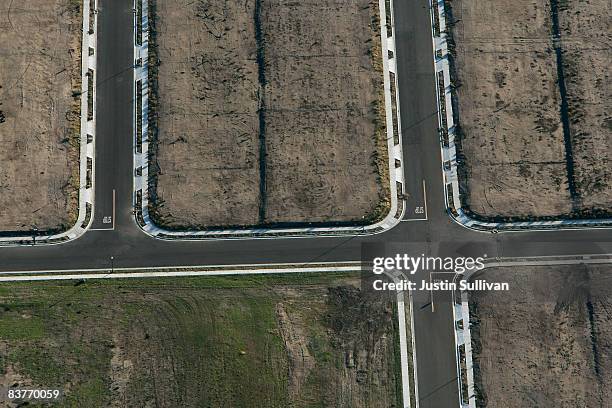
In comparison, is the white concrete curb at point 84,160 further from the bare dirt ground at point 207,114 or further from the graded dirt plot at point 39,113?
the bare dirt ground at point 207,114

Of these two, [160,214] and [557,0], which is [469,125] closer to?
[557,0]

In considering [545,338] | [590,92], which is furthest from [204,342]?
[590,92]

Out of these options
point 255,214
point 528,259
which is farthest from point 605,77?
point 255,214

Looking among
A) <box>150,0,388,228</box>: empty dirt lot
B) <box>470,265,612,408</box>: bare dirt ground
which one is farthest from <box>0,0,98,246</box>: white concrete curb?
<box>470,265,612,408</box>: bare dirt ground

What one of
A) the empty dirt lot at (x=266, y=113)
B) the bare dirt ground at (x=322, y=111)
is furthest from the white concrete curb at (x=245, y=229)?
the bare dirt ground at (x=322, y=111)

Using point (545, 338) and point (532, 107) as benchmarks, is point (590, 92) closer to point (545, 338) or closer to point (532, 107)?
point (532, 107)

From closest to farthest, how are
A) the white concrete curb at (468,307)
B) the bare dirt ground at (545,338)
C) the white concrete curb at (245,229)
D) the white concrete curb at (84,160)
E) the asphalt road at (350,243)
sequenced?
the bare dirt ground at (545,338)
the white concrete curb at (468,307)
the asphalt road at (350,243)
the white concrete curb at (84,160)
the white concrete curb at (245,229)

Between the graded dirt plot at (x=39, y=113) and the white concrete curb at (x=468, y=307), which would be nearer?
the white concrete curb at (x=468, y=307)
